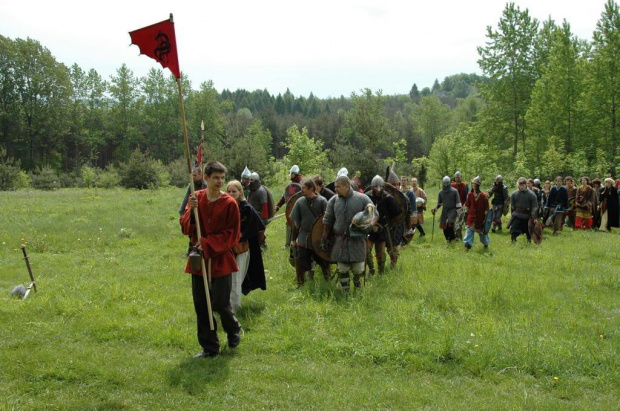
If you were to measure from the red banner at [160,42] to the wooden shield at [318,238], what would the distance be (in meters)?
3.67

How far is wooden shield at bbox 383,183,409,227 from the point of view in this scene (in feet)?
31.2

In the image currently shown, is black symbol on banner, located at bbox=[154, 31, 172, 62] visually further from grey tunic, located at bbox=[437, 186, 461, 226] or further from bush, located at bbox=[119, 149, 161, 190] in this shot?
bush, located at bbox=[119, 149, 161, 190]

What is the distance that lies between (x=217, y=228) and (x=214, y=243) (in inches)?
6.8

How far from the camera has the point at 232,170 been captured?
33.0 m

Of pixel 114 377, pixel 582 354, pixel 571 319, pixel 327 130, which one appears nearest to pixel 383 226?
pixel 571 319

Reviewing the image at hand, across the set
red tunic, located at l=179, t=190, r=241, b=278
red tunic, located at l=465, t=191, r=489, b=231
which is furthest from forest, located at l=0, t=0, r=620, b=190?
red tunic, located at l=179, t=190, r=241, b=278

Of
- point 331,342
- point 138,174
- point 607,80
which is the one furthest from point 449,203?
point 138,174

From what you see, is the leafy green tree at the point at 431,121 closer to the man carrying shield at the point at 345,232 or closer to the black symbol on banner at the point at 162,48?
the man carrying shield at the point at 345,232

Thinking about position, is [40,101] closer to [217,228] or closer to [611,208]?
[611,208]

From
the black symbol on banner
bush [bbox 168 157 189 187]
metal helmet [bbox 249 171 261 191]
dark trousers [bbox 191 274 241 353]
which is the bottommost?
bush [bbox 168 157 189 187]

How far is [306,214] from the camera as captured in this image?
8.66 m

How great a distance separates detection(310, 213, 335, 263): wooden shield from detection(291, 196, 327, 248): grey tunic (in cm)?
14

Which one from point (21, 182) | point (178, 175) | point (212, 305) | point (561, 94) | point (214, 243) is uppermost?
point (561, 94)

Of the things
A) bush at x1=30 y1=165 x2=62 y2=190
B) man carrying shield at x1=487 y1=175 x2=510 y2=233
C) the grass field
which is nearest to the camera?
the grass field
